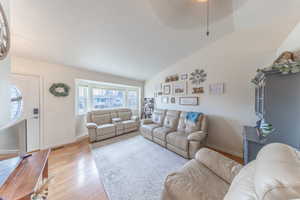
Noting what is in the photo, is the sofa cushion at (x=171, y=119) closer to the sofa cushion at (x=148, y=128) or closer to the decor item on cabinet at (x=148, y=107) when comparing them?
the sofa cushion at (x=148, y=128)

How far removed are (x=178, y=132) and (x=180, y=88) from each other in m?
1.47

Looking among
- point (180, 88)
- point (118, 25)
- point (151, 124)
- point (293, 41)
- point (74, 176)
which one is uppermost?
point (118, 25)

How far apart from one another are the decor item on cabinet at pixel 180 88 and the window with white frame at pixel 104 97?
2.29 m

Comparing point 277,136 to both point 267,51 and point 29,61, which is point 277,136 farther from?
point 29,61

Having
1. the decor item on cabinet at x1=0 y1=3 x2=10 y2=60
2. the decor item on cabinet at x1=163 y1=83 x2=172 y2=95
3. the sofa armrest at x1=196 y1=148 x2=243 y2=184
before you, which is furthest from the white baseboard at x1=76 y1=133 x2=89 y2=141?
the sofa armrest at x1=196 y1=148 x2=243 y2=184

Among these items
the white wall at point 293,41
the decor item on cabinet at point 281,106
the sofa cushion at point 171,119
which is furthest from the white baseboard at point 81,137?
the white wall at point 293,41

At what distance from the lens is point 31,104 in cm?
267

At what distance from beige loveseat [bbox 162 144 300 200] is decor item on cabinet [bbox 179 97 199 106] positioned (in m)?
1.99

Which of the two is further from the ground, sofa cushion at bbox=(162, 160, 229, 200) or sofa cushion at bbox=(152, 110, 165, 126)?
sofa cushion at bbox=(152, 110, 165, 126)

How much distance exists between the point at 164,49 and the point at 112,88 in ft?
9.46

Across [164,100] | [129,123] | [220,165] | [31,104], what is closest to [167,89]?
[164,100]

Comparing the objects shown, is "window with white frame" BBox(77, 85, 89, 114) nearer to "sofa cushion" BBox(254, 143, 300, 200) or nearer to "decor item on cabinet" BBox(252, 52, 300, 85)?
"sofa cushion" BBox(254, 143, 300, 200)

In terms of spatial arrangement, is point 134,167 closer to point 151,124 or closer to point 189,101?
point 151,124

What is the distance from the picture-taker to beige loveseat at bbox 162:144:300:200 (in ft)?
1.49
